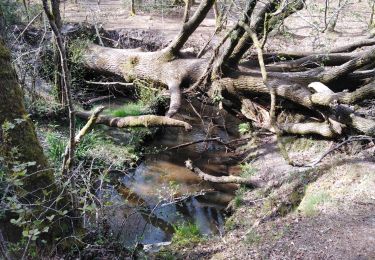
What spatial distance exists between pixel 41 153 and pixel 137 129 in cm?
452

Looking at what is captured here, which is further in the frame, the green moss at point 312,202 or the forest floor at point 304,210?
the green moss at point 312,202

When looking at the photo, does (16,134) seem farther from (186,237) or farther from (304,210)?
(304,210)

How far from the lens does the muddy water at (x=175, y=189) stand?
6258 millimetres

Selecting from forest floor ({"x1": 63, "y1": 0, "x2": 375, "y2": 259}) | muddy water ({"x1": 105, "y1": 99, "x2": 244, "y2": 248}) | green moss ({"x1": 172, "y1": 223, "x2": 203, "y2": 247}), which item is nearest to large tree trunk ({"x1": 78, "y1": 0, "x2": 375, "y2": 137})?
forest floor ({"x1": 63, "y1": 0, "x2": 375, "y2": 259})

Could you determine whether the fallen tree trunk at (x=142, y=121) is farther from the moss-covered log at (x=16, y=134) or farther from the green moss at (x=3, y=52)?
the green moss at (x=3, y=52)

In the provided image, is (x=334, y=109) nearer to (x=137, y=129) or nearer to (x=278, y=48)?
(x=137, y=129)

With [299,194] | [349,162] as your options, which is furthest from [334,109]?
[299,194]

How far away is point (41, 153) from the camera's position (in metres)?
4.45

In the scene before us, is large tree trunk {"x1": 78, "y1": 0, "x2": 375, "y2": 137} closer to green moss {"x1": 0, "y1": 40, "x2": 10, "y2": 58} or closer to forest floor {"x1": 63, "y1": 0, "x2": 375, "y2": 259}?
forest floor {"x1": 63, "y1": 0, "x2": 375, "y2": 259}

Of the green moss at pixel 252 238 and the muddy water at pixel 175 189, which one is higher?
the green moss at pixel 252 238

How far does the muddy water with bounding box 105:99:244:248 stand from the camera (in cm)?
626

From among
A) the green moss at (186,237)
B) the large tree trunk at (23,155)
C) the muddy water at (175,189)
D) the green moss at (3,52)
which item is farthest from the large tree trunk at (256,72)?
the green moss at (3,52)

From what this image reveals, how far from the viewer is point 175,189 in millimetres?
6383

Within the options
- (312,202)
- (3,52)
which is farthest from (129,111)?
(3,52)
